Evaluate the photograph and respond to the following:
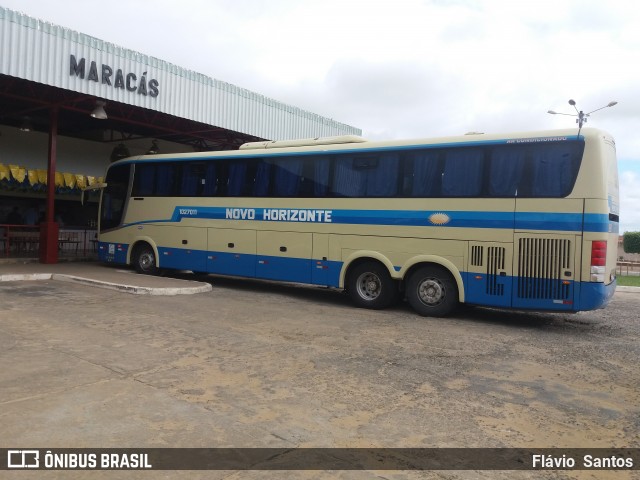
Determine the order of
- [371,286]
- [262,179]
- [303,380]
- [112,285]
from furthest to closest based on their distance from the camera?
[262,179] < [112,285] < [371,286] < [303,380]

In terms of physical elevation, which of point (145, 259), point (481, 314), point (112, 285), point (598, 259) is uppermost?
point (598, 259)

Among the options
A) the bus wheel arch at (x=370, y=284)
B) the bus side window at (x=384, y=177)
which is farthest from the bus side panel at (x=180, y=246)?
the bus side window at (x=384, y=177)

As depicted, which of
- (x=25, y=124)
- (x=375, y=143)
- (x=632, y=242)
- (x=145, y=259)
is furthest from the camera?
(x=632, y=242)

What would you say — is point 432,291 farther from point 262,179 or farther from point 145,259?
point 145,259

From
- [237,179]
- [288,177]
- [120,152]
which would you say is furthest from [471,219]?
[120,152]

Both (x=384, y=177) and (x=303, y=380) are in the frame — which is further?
(x=384, y=177)

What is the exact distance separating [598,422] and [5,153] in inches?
796

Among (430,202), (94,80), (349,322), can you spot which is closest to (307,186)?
(430,202)

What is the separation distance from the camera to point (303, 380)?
17.0ft

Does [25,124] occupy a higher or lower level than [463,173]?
higher

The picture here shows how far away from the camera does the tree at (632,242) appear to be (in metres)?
40.6

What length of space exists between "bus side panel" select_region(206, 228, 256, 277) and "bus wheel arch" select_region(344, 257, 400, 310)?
8.49ft

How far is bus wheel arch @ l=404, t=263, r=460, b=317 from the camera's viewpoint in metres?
9.10

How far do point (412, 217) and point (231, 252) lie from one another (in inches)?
186
